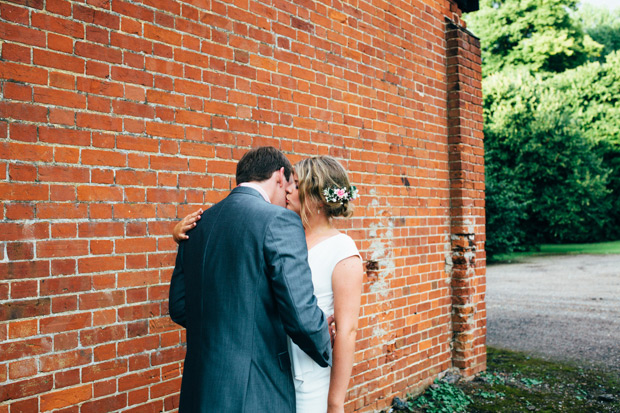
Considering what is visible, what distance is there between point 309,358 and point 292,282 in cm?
60

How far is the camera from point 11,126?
239cm

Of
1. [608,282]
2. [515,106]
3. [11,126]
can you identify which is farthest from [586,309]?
[515,106]

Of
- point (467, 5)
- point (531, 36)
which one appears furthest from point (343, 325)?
point (531, 36)

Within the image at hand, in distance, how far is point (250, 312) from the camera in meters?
1.98

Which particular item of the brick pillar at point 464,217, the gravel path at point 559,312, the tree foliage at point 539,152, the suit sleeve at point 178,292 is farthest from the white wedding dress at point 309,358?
the tree foliage at point 539,152

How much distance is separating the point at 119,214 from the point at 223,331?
116 cm

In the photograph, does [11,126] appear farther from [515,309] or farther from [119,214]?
[515,309]

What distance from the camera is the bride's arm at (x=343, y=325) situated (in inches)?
93.1

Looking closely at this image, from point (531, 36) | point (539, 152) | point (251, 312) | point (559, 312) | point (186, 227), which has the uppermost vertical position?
point (531, 36)

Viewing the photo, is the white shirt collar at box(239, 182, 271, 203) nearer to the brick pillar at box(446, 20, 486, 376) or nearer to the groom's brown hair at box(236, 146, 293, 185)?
the groom's brown hair at box(236, 146, 293, 185)

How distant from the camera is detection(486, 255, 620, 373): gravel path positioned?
22.8 ft

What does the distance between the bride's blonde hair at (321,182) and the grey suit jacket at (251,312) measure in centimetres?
43

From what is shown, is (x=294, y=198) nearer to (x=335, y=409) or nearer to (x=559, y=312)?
(x=335, y=409)

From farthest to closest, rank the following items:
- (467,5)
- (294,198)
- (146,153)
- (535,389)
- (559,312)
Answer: (559,312) → (467,5) → (535,389) → (146,153) → (294,198)
